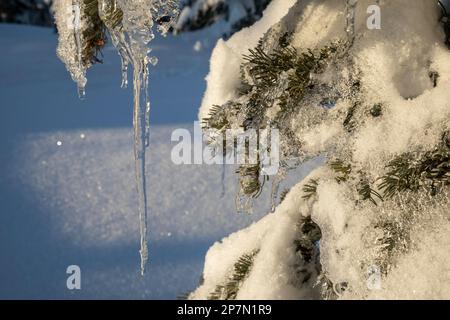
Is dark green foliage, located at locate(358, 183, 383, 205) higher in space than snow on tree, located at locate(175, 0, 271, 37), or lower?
lower

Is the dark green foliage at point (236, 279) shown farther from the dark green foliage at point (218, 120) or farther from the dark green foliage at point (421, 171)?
the dark green foliage at point (421, 171)

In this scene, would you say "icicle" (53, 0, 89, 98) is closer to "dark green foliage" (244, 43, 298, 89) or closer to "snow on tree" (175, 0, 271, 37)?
"dark green foliage" (244, 43, 298, 89)

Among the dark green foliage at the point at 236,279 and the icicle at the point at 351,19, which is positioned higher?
the icicle at the point at 351,19

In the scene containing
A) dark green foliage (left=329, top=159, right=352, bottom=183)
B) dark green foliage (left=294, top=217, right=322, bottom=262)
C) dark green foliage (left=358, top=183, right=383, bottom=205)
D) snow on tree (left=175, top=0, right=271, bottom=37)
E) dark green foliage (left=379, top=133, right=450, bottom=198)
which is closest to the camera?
dark green foliage (left=379, top=133, right=450, bottom=198)

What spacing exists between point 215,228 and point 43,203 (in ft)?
7.32

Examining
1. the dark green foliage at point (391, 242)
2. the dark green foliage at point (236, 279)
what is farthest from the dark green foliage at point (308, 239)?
the dark green foliage at point (391, 242)

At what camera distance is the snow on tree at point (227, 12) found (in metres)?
13.6

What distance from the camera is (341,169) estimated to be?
1.66 m

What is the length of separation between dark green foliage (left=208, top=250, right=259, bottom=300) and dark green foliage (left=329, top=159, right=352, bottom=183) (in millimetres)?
438

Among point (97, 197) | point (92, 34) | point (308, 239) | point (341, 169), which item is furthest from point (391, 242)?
point (97, 197)

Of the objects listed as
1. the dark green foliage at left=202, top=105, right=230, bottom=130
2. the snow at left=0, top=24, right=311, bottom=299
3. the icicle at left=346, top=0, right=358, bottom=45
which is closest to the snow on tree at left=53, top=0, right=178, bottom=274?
the dark green foliage at left=202, top=105, right=230, bottom=130

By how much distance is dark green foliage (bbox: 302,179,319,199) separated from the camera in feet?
5.98

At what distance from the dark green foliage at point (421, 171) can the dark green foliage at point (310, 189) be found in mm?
364

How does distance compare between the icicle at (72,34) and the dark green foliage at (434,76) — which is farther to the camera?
the icicle at (72,34)
